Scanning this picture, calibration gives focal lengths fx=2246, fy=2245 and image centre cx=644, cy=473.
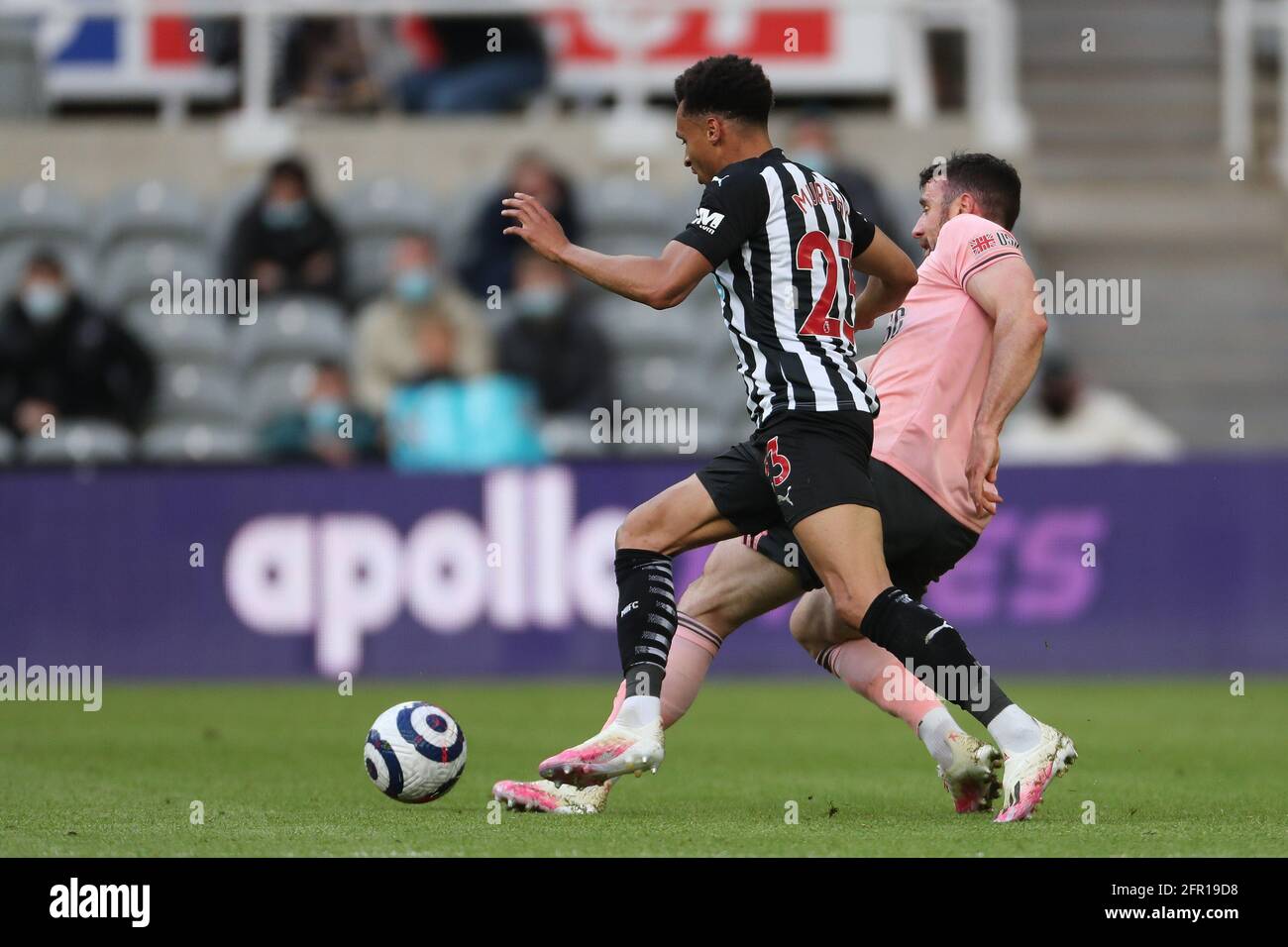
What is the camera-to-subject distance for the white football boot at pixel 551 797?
6566 millimetres

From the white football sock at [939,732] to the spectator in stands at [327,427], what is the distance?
7.23 m

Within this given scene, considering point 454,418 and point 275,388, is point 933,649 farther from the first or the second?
point 275,388

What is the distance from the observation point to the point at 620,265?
609 centimetres

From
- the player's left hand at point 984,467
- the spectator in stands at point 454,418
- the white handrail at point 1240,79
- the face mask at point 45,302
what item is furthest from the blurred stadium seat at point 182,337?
the player's left hand at point 984,467

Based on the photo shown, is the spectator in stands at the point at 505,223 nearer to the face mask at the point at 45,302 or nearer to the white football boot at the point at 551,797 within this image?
the face mask at the point at 45,302

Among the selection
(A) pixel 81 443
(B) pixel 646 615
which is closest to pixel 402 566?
(A) pixel 81 443

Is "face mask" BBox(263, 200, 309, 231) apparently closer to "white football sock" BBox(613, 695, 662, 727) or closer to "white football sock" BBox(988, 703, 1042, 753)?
"white football sock" BBox(613, 695, 662, 727)

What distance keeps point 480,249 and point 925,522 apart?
8.45m

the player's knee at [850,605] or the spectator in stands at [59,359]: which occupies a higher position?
the spectator in stands at [59,359]

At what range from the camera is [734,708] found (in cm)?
1123

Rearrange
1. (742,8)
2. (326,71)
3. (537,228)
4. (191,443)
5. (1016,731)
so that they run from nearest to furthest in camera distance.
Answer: (537,228) → (1016,731) → (191,443) → (742,8) → (326,71)

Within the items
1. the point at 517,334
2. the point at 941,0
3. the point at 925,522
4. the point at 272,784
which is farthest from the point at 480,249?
the point at 925,522

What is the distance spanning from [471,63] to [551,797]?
10754mm
